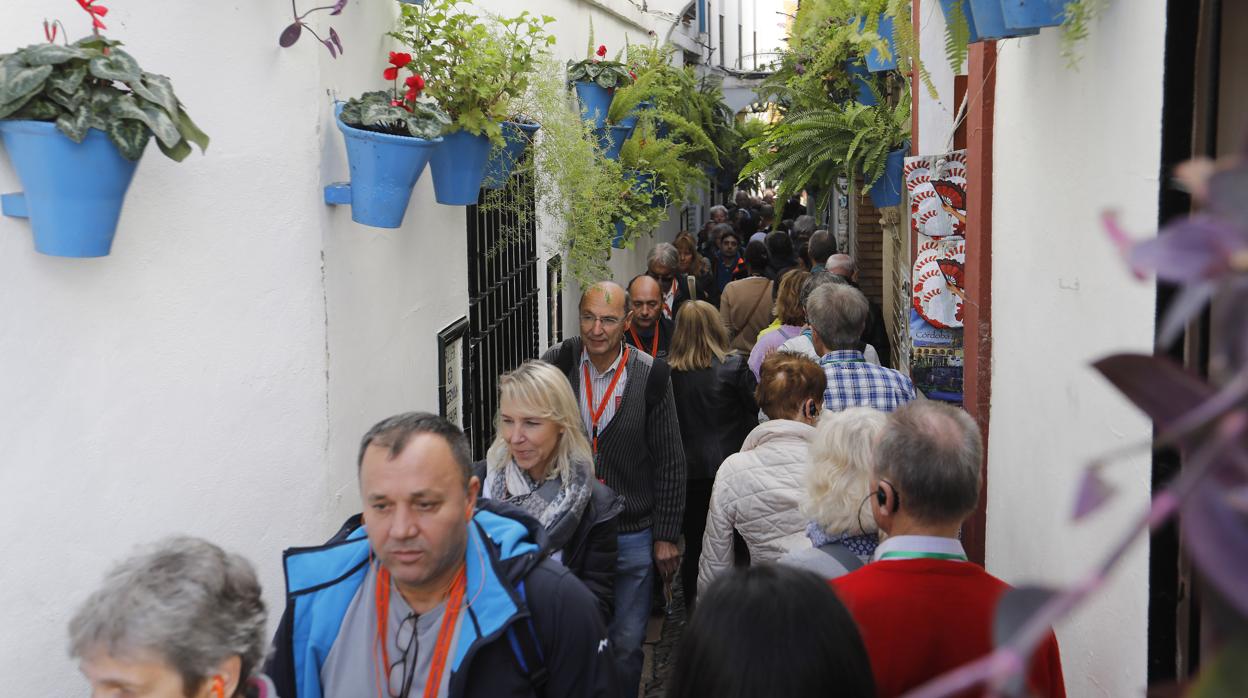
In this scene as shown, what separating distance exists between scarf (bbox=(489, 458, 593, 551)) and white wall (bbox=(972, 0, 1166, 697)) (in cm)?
141

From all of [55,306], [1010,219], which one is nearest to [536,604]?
[55,306]

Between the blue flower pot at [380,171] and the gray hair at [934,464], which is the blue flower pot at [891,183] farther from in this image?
the gray hair at [934,464]

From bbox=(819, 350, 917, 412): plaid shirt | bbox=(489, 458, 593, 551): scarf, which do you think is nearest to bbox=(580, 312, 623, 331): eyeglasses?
bbox=(819, 350, 917, 412): plaid shirt

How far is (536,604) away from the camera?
2641 mm

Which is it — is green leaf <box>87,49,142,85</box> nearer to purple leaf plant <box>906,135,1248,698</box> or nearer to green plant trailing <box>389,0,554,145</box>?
green plant trailing <box>389,0,554,145</box>

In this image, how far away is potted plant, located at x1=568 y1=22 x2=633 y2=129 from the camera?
858 cm

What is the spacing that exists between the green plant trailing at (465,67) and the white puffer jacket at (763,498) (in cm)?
148

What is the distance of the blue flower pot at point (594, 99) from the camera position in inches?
339

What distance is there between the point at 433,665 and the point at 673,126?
368 inches

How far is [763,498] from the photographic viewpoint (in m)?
4.12

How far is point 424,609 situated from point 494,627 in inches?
7.9

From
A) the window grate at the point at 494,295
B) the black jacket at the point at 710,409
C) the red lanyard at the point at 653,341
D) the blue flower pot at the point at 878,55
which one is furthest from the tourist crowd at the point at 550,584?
the blue flower pot at the point at 878,55

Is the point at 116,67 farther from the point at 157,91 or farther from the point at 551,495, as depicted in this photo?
the point at 551,495

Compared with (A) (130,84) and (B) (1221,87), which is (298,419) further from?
(B) (1221,87)
